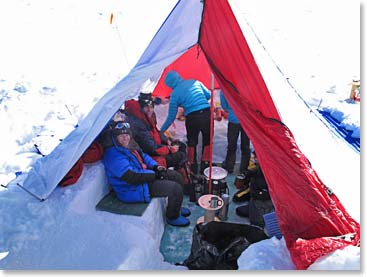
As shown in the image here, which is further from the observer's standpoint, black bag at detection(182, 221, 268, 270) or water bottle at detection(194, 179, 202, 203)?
water bottle at detection(194, 179, 202, 203)

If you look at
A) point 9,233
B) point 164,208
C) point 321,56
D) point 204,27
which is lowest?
point 321,56

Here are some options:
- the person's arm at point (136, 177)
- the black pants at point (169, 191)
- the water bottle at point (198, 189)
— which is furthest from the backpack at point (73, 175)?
the water bottle at point (198, 189)

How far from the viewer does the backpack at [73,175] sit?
2.98 m

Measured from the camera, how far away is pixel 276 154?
7.72 ft

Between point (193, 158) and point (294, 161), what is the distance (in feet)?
6.37

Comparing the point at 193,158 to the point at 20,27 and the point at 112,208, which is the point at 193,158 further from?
the point at 20,27

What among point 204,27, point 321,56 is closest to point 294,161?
point 204,27

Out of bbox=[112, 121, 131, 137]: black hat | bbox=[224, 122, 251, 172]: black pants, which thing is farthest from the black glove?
bbox=[224, 122, 251, 172]: black pants

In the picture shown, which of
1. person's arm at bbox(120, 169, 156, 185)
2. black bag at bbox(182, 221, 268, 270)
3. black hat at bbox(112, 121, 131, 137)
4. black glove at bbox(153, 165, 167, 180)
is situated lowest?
black bag at bbox(182, 221, 268, 270)

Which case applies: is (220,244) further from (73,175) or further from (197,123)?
(197,123)

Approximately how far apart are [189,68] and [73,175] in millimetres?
3095

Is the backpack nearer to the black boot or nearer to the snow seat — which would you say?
the snow seat

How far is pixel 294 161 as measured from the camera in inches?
89.4

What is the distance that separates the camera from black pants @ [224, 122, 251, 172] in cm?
407
